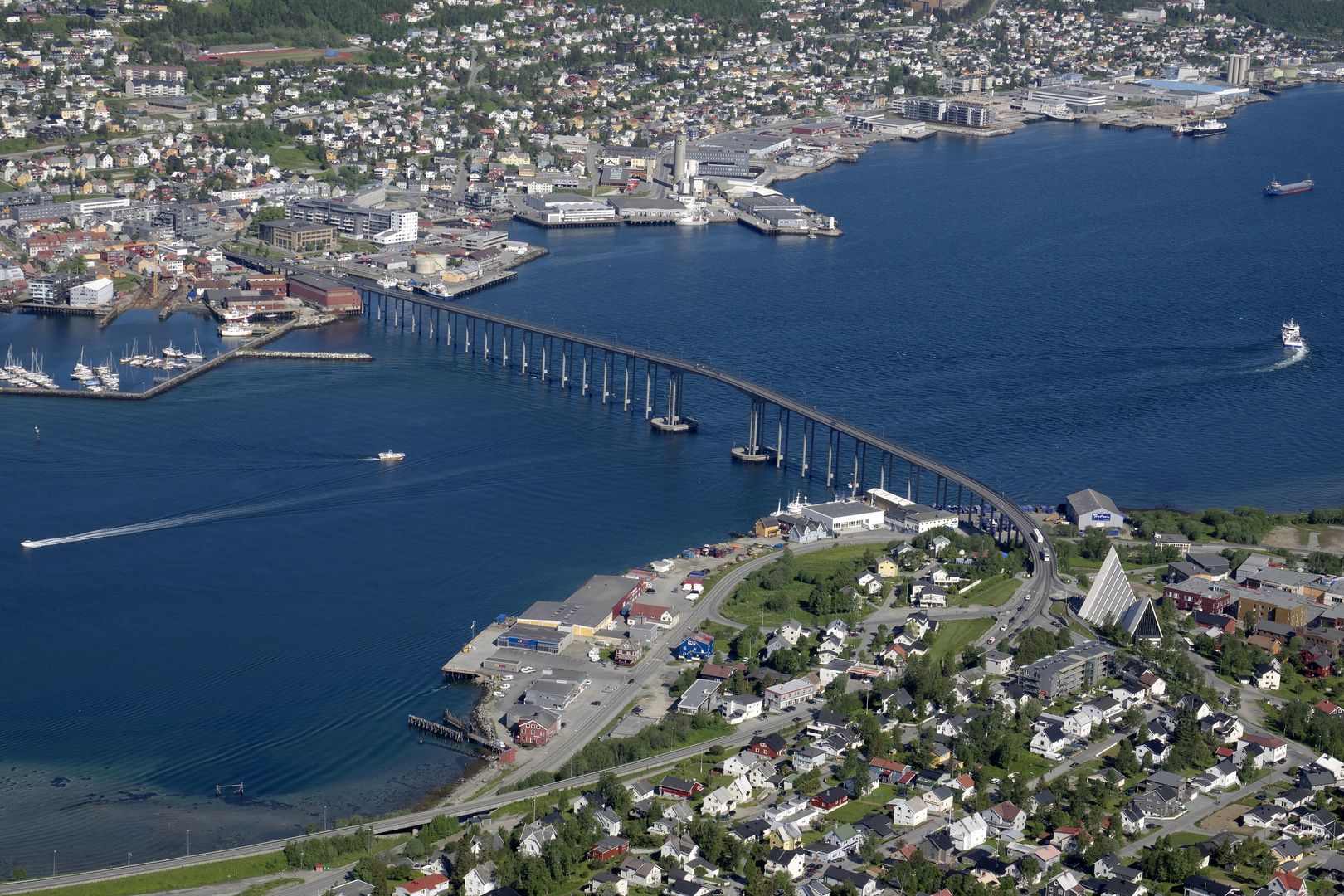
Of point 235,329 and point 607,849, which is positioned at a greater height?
point 235,329

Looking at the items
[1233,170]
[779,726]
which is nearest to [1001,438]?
[779,726]

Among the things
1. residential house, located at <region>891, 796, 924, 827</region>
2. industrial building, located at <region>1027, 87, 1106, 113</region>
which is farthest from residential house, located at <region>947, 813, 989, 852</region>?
industrial building, located at <region>1027, 87, 1106, 113</region>

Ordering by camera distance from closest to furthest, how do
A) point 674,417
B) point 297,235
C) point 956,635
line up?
point 956,635, point 674,417, point 297,235

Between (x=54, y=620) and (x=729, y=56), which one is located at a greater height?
(x=729, y=56)

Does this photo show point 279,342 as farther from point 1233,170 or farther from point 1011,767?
point 1233,170

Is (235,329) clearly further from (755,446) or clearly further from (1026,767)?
(1026,767)

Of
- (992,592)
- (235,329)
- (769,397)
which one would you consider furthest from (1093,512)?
(235,329)

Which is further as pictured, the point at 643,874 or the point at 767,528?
the point at 767,528

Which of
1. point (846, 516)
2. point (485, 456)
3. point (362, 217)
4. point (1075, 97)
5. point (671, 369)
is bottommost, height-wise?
point (485, 456)
